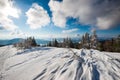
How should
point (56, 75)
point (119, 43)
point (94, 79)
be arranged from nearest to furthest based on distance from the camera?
point (94, 79) → point (56, 75) → point (119, 43)

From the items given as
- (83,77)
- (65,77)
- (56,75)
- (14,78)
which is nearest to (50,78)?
(56,75)

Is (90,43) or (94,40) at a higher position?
(94,40)

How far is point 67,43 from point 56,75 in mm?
48129

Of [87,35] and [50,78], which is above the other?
[87,35]

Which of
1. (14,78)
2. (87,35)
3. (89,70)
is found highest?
(87,35)

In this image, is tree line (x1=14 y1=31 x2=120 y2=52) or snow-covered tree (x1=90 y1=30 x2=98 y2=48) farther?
snow-covered tree (x1=90 y1=30 x2=98 y2=48)

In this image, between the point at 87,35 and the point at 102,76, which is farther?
the point at 87,35

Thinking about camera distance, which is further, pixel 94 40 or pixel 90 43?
pixel 90 43

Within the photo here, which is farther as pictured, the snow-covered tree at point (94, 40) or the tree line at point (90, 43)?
the snow-covered tree at point (94, 40)


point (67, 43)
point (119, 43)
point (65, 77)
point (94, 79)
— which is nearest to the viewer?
point (94, 79)

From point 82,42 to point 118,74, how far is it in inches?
1754

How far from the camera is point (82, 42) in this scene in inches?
1984

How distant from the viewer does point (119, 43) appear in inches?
1523

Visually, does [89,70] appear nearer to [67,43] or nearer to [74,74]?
[74,74]
